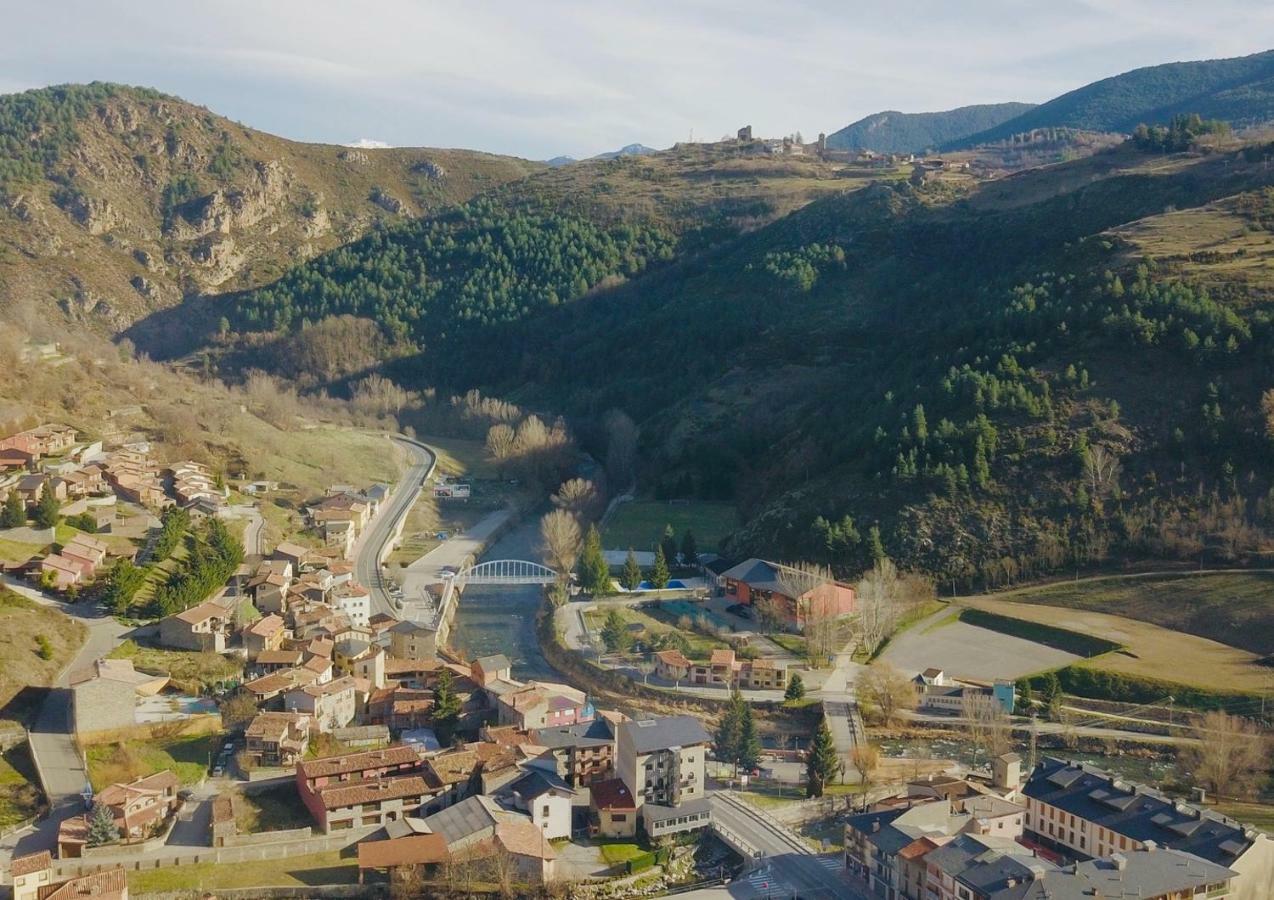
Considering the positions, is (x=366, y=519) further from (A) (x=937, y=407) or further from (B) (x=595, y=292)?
(B) (x=595, y=292)

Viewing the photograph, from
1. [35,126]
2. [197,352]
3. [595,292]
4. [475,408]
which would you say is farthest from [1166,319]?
[35,126]

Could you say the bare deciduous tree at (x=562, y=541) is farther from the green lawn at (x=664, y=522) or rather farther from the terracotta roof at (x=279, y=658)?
the terracotta roof at (x=279, y=658)

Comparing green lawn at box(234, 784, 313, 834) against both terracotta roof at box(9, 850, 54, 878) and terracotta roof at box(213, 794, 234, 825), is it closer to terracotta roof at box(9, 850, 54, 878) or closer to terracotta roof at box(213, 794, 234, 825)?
terracotta roof at box(213, 794, 234, 825)

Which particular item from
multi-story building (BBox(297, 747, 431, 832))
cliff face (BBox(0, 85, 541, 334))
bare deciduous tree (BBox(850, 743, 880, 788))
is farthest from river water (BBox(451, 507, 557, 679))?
cliff face (BBox(0, 85, 541, 334))

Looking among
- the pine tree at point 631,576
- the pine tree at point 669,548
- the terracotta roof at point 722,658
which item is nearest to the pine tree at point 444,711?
the terracotta roof at point 722,658

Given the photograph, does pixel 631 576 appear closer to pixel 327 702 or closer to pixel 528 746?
pixel 327 702

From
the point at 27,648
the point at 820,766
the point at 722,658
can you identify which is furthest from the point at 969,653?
the point at 27,648
